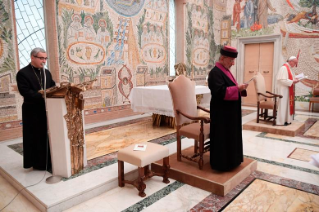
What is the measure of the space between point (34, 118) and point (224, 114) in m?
2.58

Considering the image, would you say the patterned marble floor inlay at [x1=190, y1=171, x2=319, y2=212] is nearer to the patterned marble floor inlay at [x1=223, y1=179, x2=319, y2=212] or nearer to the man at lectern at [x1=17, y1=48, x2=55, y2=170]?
the patterned marble floor inlay at [x1=223, y1=179, x2=319, y2=212]

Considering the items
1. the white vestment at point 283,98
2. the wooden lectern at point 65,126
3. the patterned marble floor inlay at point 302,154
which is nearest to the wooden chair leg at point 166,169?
the wooden lectern at point 65,126

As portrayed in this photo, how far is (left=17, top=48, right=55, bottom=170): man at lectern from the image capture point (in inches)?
138

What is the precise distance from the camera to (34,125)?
361 centimetres

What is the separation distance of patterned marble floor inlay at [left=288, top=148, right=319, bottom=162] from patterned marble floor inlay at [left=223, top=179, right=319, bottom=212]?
52.6 inches

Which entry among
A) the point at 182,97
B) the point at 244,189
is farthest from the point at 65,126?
the point at 244,189

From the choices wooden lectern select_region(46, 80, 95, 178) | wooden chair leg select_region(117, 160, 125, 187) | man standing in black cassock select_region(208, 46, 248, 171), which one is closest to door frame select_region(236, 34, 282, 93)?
man standing in black cassock select_region(208, 46, 248, 171)

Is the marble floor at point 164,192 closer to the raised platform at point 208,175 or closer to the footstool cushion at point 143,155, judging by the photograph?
the raised platform at point 208,175


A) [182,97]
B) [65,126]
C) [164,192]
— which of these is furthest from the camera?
[182,97]

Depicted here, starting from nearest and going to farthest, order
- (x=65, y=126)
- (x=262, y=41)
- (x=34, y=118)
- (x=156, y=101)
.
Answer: (x=65, y=126) < (x=34, y=118) < (x=156, y=101) < (x=262, y=41)

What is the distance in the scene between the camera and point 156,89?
576 centimetres

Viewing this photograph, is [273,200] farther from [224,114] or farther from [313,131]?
[313,131]

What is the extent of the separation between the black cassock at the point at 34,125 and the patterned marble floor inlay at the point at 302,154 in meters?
4.02

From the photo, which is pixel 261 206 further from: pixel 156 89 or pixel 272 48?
pixel 272 48
